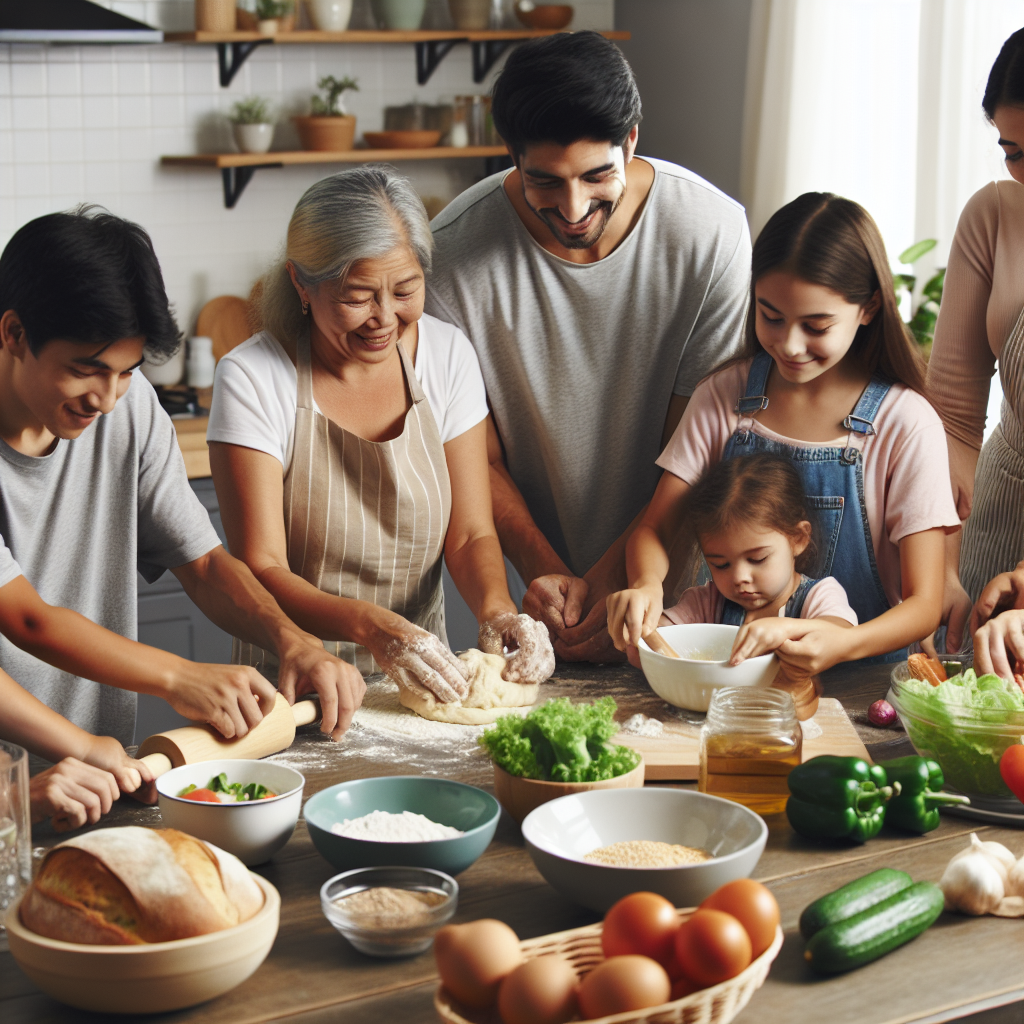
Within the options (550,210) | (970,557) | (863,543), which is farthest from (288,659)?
(970,557)

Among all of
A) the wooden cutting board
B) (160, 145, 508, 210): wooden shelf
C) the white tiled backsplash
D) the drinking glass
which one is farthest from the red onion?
(160, 145, 508, 210): wooden shelf

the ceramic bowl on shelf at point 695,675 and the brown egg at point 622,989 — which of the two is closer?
the brown egg at point 622,989

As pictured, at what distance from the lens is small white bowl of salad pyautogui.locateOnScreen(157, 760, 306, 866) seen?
1.22 metres

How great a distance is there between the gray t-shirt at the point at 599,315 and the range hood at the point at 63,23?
1.67 meters

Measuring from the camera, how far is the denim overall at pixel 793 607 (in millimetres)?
1918

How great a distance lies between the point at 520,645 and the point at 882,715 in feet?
1.67

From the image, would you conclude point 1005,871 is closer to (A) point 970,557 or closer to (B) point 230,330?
(A) point 970,557

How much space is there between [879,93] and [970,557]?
1.92 metres

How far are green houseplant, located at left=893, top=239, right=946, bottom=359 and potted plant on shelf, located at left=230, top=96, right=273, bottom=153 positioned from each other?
202cm

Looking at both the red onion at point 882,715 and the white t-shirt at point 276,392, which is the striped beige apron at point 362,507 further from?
the red onion at point 882,715

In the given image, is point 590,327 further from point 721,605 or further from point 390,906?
point 390,906

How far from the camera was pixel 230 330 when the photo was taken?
4.13 metres

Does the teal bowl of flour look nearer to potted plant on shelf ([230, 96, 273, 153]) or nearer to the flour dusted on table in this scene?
the flour dusted on table

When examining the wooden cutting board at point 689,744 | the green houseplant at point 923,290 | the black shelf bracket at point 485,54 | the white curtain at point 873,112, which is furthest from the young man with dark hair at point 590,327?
the black shelf bracket at point 485,54
